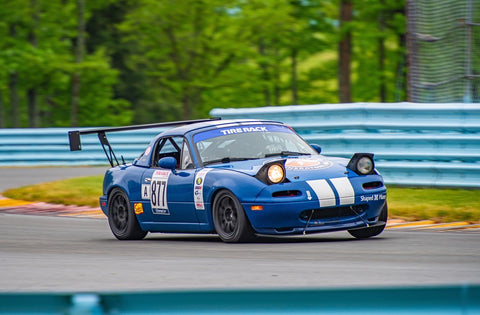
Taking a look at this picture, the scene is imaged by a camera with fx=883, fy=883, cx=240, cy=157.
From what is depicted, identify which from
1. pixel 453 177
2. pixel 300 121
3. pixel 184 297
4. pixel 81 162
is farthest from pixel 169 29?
pixel 184 297

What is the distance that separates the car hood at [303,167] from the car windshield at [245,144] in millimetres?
237

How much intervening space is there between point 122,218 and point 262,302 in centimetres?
667

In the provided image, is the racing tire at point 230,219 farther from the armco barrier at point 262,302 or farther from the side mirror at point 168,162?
the armco barrier at point 262,302

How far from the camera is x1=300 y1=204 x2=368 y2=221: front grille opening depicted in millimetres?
7832

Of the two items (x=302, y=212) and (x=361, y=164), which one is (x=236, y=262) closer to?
(x=302, y=212)

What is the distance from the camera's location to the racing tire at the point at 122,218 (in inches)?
376

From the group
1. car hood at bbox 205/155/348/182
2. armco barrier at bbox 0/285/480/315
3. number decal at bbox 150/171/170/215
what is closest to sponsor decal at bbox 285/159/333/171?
car hood at bbox 205/155/348/182

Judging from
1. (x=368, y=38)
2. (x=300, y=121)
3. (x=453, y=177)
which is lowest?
(x=453, y=177)

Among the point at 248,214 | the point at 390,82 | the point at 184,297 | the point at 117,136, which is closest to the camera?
the point at 184,297

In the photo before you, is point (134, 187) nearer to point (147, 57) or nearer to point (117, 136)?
point (117, 136)

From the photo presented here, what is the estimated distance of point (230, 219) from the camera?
8.13 m

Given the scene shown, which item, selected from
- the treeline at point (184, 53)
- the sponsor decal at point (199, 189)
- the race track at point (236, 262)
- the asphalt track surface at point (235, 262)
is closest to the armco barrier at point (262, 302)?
the asphalt track surface at point (235, 262)

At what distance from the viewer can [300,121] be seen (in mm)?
13625

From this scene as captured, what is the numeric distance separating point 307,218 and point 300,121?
588 cm
